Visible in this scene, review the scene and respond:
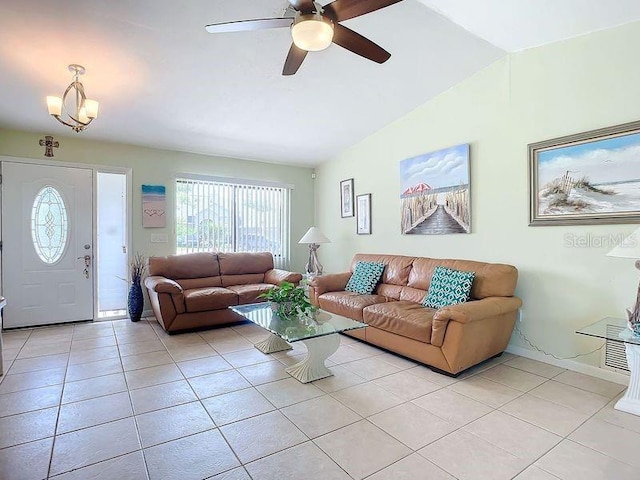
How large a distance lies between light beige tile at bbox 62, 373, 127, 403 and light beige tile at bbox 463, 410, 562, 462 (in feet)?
8.35

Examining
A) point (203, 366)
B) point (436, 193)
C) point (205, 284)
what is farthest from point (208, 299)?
point (436, 193)

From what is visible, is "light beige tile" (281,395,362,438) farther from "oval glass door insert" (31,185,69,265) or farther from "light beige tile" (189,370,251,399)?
"oval glass door insert" (31,185,69,265)

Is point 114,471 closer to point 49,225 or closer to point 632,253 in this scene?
point 632,253

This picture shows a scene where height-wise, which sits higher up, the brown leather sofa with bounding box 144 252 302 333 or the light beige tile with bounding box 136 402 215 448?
the brown leather sofa with bounding box 144 252 302 333

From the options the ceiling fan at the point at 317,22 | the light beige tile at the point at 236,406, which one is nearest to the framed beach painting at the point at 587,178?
the ceiling fan at the point at 317,22

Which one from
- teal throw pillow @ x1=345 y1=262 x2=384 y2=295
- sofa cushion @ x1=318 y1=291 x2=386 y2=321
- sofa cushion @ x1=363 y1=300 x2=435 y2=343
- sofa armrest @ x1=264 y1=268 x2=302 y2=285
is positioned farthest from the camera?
sofa armrest @ x1=264 y1=268 x2=302 y2=285

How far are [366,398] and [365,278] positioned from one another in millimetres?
1996

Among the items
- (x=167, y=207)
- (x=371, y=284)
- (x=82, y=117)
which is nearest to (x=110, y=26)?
(x=82, y=117)

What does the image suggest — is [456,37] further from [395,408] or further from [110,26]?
[395,408]

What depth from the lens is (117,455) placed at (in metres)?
1.84

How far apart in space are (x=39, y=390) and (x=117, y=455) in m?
1.29

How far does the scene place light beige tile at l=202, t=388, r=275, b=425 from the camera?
2.23 m

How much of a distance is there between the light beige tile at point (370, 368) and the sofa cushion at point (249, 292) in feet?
5.45

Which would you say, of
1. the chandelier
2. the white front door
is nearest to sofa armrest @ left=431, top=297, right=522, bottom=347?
the chandelier
